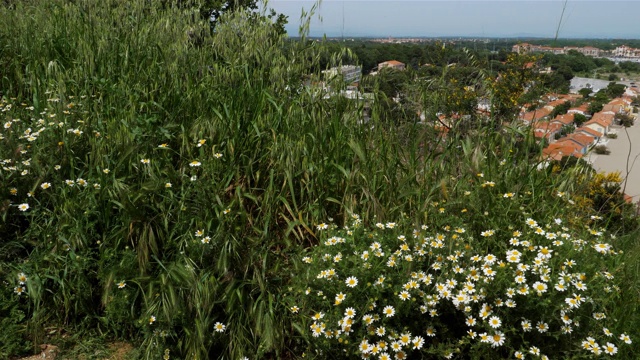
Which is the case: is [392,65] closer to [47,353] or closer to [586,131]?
[47,353]

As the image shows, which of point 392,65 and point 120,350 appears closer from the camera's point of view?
point 120,350

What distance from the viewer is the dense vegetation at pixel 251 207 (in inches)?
77.0

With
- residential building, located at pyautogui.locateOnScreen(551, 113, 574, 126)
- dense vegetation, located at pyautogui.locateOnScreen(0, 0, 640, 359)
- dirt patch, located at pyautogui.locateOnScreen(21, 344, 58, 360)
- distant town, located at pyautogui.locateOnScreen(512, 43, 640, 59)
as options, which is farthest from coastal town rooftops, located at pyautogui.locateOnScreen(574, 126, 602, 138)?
dirt patch, located at pyautogui.locateOnScreen(21, 344, 58, 360)

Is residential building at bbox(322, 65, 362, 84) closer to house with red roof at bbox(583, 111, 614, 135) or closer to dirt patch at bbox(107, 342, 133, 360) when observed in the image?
dirt patch at bbox(107, 342, 133, 360)

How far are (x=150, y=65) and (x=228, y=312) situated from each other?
205 centimetres

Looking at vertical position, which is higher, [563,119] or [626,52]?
[626,52]

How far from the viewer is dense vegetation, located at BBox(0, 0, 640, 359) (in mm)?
1956

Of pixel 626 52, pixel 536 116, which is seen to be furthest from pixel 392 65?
pixel 626 52

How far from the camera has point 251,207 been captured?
254 centimetres

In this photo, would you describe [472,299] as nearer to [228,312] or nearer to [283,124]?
[228,312]

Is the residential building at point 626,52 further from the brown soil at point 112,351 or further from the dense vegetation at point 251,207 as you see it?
the brown soil at point 112,351

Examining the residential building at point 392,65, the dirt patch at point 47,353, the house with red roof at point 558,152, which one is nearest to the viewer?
the dirt patch at point 47,353

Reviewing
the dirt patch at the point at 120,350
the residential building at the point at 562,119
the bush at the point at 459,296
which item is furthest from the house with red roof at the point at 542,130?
the dirt patch at the point at 120,350

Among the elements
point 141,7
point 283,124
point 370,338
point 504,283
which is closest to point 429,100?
point 283,124
